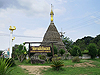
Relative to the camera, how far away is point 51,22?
30.5 metres

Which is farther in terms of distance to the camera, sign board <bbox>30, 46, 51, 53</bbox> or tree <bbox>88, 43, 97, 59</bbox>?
tree <bbox>88, 43, 97, 59</bbox>

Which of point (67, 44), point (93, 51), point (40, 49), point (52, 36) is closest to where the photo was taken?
point (40, 49)

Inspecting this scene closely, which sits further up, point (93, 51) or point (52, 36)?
point (52, 36)

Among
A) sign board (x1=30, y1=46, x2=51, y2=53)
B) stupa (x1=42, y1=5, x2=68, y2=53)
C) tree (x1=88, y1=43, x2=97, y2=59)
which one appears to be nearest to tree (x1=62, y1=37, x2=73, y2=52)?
stupa (x1=42, y1=5, x2=68, y2=53)

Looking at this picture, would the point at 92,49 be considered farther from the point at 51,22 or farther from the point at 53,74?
the point at 53,74

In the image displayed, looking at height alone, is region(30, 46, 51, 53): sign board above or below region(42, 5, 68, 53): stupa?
below

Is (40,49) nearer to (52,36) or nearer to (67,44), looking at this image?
(52,36)

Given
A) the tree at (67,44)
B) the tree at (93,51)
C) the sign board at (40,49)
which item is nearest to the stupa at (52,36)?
the tree at (93,51)

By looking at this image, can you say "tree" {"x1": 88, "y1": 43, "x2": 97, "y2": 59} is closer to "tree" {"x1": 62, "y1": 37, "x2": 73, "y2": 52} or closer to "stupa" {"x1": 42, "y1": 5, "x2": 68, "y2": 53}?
"stupa" {"x1": 42, "y1": 5, "x2": 68, "y2": 53}

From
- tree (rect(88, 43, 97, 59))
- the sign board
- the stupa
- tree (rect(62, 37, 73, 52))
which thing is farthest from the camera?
tree (rect(62, 37, 73, 52))

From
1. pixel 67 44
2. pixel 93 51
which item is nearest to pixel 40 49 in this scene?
pixel 93 51

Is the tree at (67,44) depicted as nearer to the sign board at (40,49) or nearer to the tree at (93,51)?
the tree at (93,51)

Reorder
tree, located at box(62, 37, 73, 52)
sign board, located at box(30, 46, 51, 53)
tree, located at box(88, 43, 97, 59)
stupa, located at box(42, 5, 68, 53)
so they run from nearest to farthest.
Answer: sign board, located at box(30, 46, 51, 53), tree, located at box(88, 43, 97, 59), stupa, located at box(42, 5, 68, 53), tree, located at box(62, 37, 73, 52)

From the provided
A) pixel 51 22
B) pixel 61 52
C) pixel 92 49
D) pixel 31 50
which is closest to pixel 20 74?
pixel 31 50
